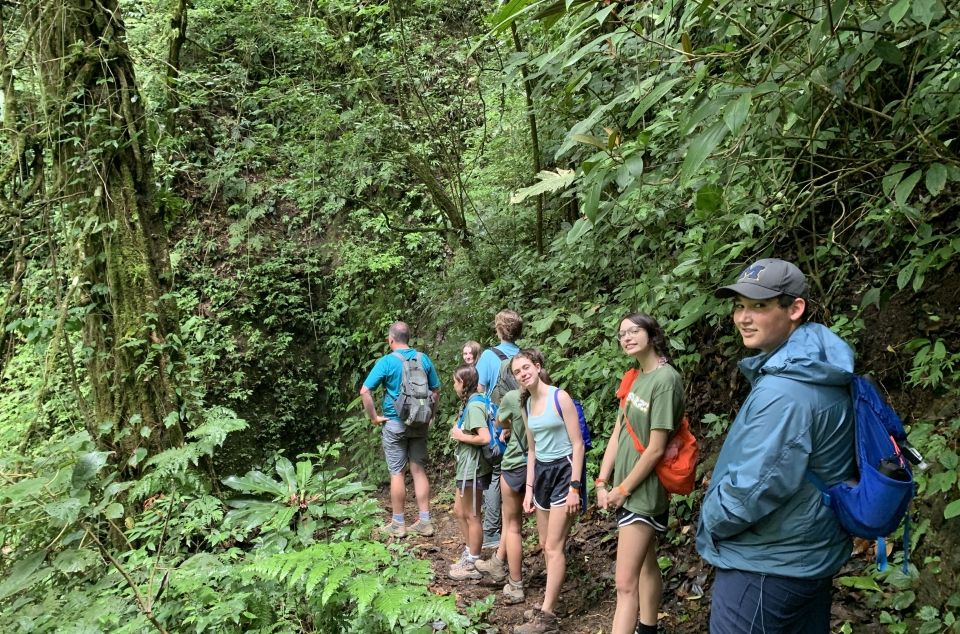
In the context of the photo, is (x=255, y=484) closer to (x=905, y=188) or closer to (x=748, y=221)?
(x=748, y=221)

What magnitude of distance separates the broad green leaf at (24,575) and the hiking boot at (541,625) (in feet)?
8.69

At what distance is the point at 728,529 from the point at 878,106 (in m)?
3.05

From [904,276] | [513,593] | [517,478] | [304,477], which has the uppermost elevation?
[904,276]

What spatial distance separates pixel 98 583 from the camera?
2.98m

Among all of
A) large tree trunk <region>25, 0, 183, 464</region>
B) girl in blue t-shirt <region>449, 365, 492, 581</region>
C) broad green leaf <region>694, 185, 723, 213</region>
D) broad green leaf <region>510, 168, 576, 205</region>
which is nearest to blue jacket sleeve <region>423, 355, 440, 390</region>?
girl in blue t-shirt <region>449, 365, 492, 581</region>

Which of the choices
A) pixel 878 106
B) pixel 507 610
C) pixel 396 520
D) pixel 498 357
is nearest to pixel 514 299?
pixel 498 357

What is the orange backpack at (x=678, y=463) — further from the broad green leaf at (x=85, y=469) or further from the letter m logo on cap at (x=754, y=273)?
the broad green leaf at (x=85, y=469)

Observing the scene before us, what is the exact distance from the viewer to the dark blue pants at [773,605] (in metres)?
2.07

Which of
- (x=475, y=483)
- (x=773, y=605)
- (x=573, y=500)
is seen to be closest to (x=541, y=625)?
(x=573, y=500)

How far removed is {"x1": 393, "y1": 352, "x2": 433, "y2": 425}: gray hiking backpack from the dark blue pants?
407 centimetres

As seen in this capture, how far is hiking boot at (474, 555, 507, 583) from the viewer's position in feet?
15.7

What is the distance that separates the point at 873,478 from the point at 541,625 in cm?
257

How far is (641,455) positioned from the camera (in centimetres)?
315

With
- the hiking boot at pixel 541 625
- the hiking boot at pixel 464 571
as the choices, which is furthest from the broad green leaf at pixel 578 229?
the hiking boot at pixel 464 571
